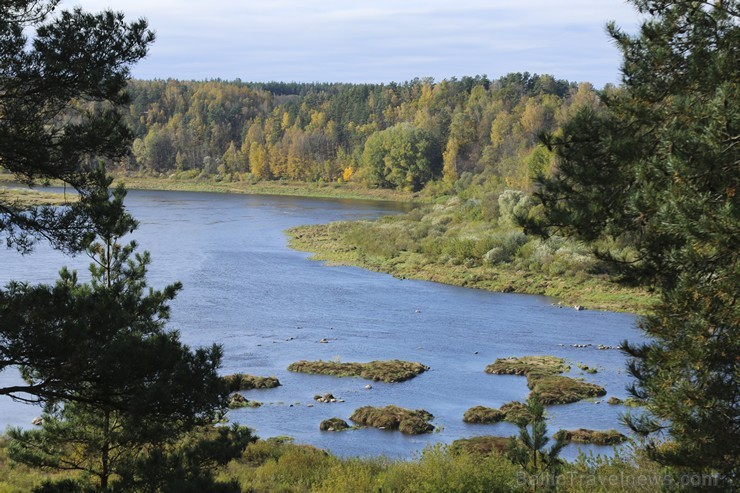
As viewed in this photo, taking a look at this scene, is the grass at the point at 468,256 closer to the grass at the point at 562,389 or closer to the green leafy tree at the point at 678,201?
the grass at the point at 562,389

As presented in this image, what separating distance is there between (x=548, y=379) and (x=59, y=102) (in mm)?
18548

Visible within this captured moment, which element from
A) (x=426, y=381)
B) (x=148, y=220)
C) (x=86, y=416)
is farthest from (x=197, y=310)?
(x=148, y=220)

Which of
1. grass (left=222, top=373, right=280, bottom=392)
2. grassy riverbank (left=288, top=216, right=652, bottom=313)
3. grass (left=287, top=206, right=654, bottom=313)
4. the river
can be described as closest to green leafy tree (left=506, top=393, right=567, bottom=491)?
the river

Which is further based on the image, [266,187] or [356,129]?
[356,129]

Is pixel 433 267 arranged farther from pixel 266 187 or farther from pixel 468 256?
pixel 266 187

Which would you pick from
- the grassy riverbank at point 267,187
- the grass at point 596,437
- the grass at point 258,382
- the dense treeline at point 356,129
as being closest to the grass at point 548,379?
the grass at point 596,437

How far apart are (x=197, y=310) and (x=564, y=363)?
44.0 feet

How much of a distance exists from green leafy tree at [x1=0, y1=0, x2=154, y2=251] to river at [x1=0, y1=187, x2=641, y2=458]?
8342 mm

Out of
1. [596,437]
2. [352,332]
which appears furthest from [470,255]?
[596,437]

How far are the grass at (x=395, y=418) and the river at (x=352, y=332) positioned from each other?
1.04ft

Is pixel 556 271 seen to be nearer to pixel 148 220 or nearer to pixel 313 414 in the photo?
pixel 313 414

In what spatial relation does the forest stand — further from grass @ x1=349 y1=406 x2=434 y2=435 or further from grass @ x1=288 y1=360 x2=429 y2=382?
grass @ x1=288 y1=360 x2=429 y2=382

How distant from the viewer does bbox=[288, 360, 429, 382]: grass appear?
25156mm

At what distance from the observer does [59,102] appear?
8.71 meters
